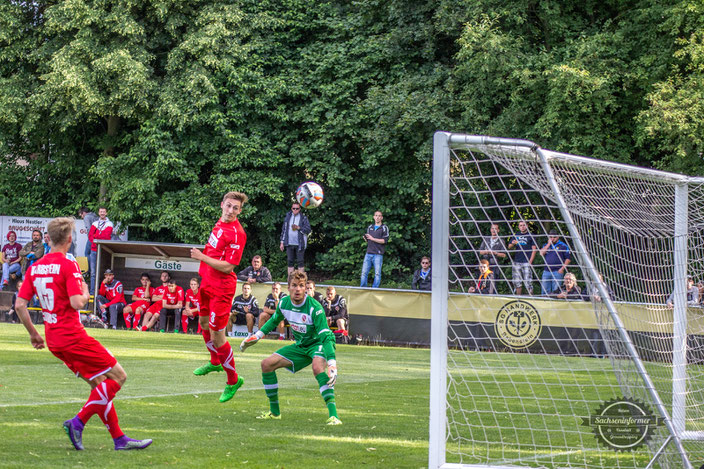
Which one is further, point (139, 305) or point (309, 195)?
point (139, 305)

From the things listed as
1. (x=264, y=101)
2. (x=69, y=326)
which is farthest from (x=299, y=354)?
(x=264, y=101)

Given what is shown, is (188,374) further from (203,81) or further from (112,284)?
(203,81)

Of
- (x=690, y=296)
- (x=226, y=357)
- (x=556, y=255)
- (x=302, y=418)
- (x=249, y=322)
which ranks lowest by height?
(x=302, y=418)

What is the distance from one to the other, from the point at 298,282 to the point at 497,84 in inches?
679

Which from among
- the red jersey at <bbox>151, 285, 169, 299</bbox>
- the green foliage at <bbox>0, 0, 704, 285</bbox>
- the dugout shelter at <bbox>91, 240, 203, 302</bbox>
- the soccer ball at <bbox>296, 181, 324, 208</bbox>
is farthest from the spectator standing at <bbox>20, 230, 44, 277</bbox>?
the soccer ball at <bbox>296, 181, 324, 208</bbox>

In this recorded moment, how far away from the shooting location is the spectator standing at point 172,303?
22.8m

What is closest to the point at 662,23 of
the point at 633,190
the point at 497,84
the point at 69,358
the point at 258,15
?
the point at 497,84

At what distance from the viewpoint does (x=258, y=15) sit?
29438mm

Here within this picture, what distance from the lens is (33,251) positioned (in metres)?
24.9

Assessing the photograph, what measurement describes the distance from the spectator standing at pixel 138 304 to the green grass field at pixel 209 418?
7920mm

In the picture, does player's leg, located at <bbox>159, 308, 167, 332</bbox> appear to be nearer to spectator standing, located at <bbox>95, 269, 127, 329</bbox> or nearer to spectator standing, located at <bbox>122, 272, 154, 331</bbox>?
spectator standing, located at <bbox>122, 272, 154, 331</bbox>

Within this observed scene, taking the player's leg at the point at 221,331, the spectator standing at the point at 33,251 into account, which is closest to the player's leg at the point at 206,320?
the player's leg at the point at 221,331

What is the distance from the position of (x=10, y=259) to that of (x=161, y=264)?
4.79m

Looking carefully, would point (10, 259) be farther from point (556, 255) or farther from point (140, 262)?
point (556, 255)
